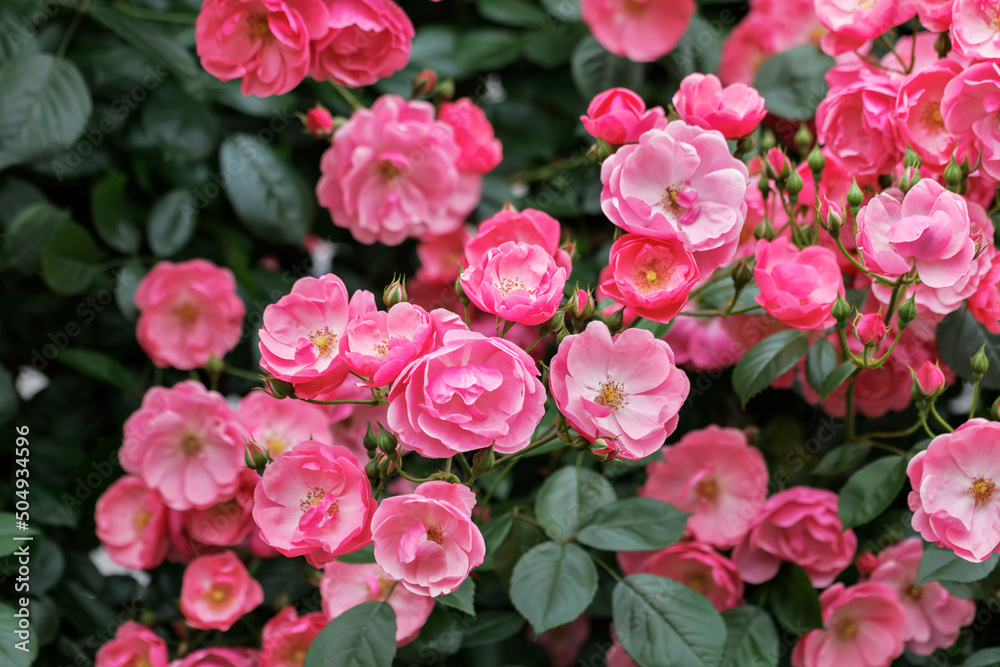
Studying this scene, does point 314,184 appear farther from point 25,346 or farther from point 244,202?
point 25,346

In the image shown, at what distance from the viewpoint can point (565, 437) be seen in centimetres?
73

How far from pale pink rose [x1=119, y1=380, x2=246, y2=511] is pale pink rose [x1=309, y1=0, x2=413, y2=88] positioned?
394 mm

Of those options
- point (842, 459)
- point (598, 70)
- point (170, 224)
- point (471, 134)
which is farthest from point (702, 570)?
point (170, 224)

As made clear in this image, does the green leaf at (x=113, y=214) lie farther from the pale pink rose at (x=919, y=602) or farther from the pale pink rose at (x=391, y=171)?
the pale pink rose at (x=919, y=602)

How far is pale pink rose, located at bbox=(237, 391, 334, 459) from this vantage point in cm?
102

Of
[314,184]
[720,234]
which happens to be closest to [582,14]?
[314,184]

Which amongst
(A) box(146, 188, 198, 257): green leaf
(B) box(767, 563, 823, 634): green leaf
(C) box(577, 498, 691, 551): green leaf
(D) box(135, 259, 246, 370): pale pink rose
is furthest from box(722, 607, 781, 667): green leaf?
(A) box(146, 188, 198, 257): green leaf

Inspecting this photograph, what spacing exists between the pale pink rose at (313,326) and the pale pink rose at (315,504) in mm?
58

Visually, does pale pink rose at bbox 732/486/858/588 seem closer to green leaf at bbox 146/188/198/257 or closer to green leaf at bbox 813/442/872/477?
green leaf at bbox 813/442/872/477

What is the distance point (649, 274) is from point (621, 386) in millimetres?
102

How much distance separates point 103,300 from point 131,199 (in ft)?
0.53

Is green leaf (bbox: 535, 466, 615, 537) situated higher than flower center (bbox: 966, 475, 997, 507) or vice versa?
flower center (bbox: 966, 475, 997, 507)

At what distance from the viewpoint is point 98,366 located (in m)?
1.11

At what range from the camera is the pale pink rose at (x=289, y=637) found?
928mm
